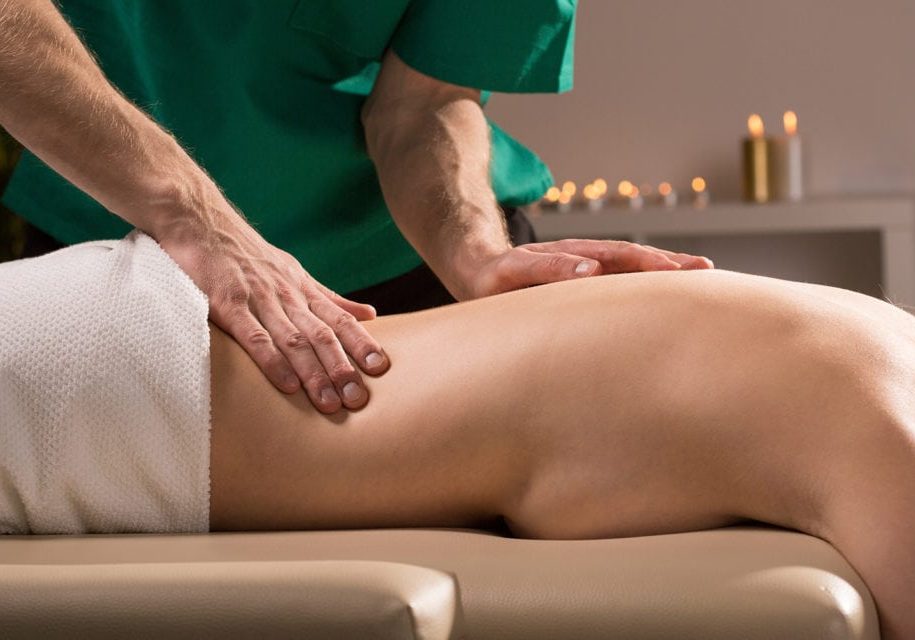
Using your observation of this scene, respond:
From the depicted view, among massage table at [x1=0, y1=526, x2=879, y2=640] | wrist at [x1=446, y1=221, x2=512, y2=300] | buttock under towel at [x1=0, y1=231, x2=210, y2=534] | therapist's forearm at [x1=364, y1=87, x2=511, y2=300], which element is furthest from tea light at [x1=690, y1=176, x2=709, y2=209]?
massage table at [x1=0, y1=526, x2=879, y2=640]

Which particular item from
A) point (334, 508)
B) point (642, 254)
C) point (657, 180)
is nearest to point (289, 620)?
point (334, 508)

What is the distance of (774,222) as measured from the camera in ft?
12.7

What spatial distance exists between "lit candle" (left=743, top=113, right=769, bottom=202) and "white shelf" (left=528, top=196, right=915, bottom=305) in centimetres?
7

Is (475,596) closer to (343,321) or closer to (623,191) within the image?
(343,321)

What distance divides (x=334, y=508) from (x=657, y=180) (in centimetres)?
354

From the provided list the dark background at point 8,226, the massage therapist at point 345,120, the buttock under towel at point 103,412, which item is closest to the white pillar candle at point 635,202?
the dark background at point 8,226

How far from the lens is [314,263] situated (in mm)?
1778

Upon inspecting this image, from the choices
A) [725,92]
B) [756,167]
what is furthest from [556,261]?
[725,92]

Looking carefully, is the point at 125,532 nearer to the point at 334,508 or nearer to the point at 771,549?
the point at 334,508

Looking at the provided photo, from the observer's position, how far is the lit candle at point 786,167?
3965 millimetres

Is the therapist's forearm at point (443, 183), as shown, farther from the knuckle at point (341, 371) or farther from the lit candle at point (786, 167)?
the lit candle at point (786, 167)

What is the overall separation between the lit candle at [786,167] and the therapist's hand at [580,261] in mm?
2942

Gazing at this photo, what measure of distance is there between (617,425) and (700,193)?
3.34 meters

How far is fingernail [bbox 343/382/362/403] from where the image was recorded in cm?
92
